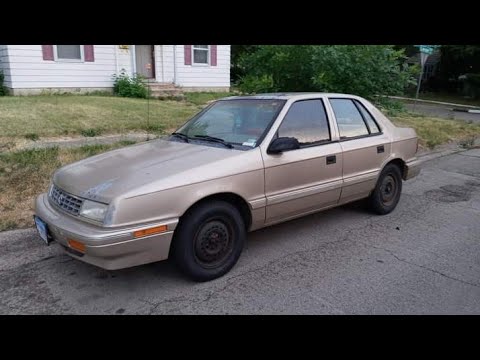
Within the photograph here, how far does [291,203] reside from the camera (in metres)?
4.04

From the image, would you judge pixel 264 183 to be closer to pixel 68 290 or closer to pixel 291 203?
pixel 291 203

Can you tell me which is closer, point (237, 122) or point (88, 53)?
point (237, 122)

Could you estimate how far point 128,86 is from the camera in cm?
1307

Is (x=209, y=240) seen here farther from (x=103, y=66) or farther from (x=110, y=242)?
(x=103, y=66)

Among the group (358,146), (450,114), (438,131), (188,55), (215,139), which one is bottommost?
(450,114)

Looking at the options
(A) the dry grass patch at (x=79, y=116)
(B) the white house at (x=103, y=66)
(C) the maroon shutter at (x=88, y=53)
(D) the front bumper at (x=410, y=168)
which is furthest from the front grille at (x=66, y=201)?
(C) the maroon shutter at (x=88, y=53)

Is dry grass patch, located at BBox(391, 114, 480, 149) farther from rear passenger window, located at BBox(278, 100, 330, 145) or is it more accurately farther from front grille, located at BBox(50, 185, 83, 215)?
front grille, located at BBox(50, 185, 83, 215)

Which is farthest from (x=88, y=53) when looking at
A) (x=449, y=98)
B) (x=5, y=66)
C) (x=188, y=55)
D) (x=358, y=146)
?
(x=449, y=98)

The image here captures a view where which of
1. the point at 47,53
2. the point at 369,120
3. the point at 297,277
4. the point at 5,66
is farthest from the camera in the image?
the point at 47,53

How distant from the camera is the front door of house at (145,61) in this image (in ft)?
46.8

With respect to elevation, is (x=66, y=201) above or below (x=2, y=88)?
below

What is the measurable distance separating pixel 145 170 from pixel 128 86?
34.4 ft

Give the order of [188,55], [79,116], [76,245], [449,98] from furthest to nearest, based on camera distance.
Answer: [449,98]
[188,55]
[79,116]
[76,245]
